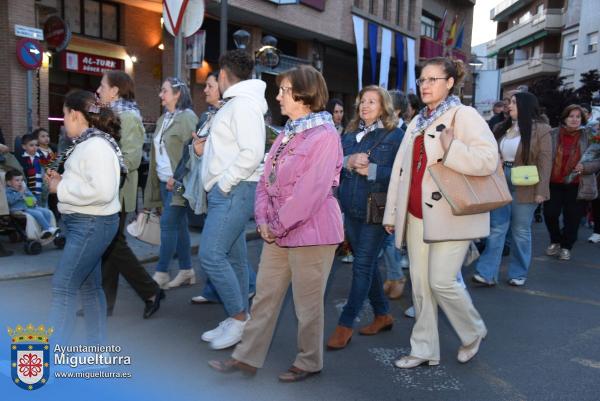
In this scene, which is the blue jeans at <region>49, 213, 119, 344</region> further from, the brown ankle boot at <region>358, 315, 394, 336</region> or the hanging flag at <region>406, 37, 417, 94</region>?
the hanging flag at <region>406, 37, 417, 94</region>

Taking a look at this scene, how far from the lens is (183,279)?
18.8 ft

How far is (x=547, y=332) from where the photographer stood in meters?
4.75

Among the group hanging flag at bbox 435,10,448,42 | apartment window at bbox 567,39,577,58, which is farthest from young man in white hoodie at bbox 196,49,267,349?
A: apartment window at bbox 567,39,577,58

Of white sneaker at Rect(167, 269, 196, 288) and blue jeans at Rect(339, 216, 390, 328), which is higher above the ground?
blue jeans at Rect(339, 216, 390, 328)

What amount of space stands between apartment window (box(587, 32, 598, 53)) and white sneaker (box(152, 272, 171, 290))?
40290 millimetres

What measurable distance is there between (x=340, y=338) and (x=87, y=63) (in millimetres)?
13968

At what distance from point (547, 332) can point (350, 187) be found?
2116 mm

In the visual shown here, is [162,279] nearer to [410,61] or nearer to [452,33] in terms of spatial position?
[410,61]

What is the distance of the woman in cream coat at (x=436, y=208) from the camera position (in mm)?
3559

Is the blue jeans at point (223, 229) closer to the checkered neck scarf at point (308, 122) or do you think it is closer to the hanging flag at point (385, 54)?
the checkered neck scarf at point (308, 122)

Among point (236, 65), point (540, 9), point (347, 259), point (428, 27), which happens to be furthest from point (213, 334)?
point (540, 9)

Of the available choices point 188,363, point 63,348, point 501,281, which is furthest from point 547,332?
point 63,348

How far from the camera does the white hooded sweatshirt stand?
383 centimetres

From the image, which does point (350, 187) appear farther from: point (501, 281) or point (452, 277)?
point (501, 281)
